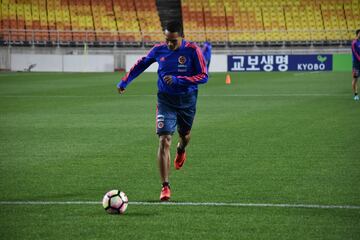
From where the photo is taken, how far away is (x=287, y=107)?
20438mm

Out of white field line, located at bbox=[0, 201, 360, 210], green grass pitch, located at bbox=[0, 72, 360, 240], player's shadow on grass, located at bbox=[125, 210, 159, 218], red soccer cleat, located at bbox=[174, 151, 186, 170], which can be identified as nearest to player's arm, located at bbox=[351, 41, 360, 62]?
green grass pitch, located at bbox=[0, 72, 360, 240]

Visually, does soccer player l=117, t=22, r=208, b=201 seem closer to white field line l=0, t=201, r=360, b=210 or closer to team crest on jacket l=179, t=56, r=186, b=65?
team crest on jacket l=179, t=56, r=186, b=65

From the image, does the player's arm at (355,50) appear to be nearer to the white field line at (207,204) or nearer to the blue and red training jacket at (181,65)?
the blue and red training jacket at (181,65)

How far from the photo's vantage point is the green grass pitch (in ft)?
21.5

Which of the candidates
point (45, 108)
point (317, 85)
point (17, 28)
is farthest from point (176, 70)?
point (17, 28)

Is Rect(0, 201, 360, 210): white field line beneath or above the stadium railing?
beneath

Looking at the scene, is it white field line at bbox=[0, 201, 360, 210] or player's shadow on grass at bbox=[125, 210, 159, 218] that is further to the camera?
white field line at bbox=[0, 201, 360, 210]

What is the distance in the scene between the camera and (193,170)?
999 centimetres

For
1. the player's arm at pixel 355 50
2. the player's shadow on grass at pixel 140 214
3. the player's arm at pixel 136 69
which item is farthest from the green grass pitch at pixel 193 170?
the player's arm at pixel 355 50

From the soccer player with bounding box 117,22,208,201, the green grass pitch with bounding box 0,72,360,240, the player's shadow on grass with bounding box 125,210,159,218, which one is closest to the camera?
the green grass pitch with bounding box 0,72,360,240

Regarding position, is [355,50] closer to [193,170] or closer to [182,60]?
[193,170]

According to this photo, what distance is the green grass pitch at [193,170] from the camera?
6.55 meters

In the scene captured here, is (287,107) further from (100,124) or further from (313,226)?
(313,226)

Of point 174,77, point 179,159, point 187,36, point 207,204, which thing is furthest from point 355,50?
point 187,36
